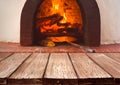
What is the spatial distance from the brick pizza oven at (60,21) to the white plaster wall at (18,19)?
0.18m

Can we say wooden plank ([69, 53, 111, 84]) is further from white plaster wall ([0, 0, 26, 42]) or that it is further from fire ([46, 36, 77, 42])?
white plaster wall ([0, 0, 26, 42])

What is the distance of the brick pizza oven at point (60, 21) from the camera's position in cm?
241

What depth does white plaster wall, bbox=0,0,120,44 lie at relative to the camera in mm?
2557

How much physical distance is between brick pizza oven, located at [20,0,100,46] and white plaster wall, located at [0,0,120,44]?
183mm

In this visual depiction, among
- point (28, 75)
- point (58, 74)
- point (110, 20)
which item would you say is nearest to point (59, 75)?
point (58, 74)

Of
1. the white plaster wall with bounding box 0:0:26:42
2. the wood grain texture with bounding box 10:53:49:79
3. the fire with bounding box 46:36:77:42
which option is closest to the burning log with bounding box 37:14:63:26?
the fire with bounding box 46:36:77:42

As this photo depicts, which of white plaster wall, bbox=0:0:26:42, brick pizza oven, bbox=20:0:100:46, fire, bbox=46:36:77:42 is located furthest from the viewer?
fire, bbox=46:36:77:42

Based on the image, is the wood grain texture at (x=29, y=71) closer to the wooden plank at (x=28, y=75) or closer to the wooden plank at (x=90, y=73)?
the wooden plank at (x=28, y=75)

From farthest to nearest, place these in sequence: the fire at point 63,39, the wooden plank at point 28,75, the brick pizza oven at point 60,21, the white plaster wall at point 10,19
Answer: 1. the fire at point 63,39
2. the white plaster wall at point 10,19
3. the brick pizza oven at point 60,21
4. the wooden plank at point 28,75

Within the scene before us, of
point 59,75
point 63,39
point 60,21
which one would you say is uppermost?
point 60,21

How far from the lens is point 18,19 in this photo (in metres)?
2.55

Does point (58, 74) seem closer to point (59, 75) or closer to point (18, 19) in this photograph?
point (59, 75)

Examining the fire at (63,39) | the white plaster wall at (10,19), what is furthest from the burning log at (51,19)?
the white plaster wall at (10,19)

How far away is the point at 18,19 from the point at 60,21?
522mm
